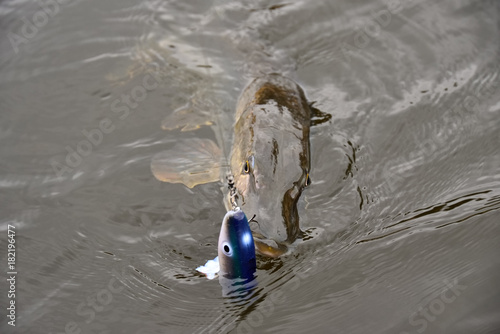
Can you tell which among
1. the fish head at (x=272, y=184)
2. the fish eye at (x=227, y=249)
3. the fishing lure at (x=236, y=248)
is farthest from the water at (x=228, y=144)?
the fish eye at (x=227, y=249)

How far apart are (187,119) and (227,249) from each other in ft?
7.23

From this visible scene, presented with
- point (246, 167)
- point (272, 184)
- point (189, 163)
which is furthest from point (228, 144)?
point (272, 184)

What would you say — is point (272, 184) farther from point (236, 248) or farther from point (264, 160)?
point (236, 248)

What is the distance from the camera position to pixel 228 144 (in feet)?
15.5

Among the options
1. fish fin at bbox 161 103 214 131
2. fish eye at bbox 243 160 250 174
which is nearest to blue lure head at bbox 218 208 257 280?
fish eye at bbox 243 160 250 174

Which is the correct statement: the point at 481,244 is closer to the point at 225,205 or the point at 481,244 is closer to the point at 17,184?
the point at 225,205

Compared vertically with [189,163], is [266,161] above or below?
above

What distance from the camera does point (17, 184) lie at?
441 cm

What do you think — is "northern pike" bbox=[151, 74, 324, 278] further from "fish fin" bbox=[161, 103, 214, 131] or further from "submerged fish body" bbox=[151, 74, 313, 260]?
"fish fin" bbox=[161, 103, 214, 131]

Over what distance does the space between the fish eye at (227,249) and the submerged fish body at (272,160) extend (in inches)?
14.9

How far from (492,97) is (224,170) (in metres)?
2.61

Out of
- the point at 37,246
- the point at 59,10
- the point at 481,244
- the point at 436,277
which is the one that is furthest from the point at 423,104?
the point at 59,10

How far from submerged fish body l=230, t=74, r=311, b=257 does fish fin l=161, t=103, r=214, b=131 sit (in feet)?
1.04

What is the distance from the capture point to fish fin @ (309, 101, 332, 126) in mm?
4939
